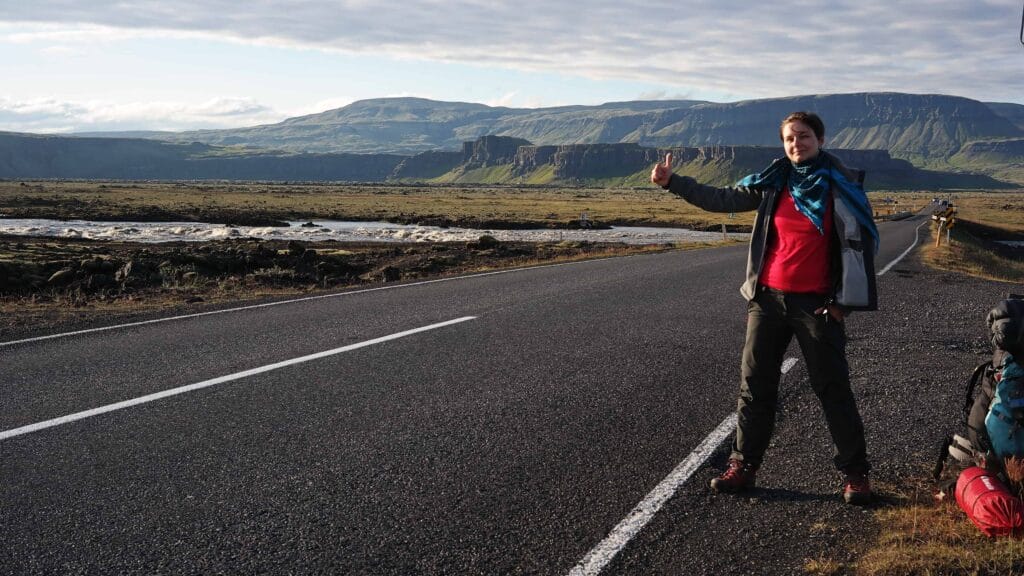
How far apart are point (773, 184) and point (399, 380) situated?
3581 millimetres

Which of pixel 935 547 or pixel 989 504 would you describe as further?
pixel 989 504

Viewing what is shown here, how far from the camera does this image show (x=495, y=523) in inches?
161

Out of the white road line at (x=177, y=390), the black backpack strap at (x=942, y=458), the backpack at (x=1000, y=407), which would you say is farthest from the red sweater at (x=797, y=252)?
the white road line at (x=177, y=390)

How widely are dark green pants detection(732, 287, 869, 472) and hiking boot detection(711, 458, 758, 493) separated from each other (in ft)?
0.14

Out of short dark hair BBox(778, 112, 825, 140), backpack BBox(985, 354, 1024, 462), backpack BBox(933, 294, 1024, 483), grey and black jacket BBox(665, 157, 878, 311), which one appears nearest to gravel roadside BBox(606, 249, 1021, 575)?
backpack BBox(933, 294, 1024, 483)

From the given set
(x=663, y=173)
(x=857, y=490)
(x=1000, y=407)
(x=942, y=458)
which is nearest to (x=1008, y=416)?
(x=1000, y=407)

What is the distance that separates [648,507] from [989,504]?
165cm

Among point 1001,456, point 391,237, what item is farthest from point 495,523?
point 391,237

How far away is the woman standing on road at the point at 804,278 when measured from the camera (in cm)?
436

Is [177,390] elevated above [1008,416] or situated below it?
below

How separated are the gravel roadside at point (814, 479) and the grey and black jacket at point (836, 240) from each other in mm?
1127

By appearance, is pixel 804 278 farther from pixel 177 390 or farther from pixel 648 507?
pixel 177 390

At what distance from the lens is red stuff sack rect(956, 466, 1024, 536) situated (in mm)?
3840

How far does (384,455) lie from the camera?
5.02 meters
